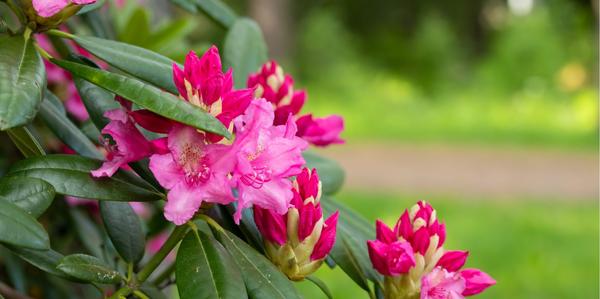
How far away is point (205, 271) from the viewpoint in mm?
702

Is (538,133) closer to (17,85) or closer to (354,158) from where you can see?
(354,158)

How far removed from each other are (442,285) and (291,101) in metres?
0.30

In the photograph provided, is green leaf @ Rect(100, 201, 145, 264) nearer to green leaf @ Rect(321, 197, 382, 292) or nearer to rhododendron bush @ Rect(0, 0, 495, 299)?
rhododendron bush @ Rect(0, 0, 495, 299)

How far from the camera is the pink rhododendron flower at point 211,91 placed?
0.70m

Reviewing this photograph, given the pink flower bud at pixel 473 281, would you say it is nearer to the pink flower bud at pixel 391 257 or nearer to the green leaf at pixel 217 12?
the pink flower bud at pixel 391 257

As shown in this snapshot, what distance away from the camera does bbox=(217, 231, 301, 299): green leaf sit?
0.72m

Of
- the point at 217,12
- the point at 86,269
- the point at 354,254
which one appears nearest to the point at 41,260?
the point at 86,269

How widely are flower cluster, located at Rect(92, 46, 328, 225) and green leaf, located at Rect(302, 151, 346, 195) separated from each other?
38 centimetres

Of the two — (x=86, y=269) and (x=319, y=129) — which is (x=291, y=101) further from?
(x=86, y=269)

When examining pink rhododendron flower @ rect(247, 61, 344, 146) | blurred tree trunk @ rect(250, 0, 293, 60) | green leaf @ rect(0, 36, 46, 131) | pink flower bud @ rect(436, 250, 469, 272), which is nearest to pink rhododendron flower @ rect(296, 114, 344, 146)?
pink rhododendron flower @ rect(247, 61, 344, 146)

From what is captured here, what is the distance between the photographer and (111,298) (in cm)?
76

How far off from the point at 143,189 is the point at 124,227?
15 cm

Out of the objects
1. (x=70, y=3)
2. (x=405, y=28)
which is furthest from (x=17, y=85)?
(x=405, y=28)

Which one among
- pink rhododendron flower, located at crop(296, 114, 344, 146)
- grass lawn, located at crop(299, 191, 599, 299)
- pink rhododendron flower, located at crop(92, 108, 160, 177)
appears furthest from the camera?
grass lawn, located at crop(299, 191, 599, 299)
